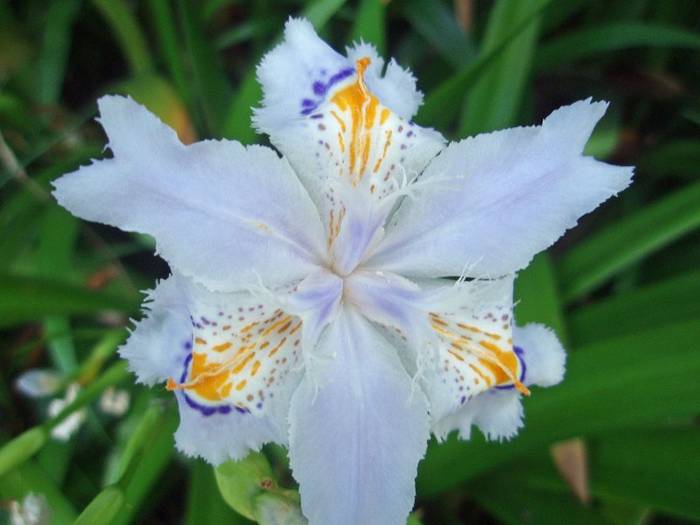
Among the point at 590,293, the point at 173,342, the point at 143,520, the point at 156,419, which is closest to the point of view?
the point at 173,342

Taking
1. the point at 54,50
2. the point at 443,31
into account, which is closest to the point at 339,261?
the point at 443,31

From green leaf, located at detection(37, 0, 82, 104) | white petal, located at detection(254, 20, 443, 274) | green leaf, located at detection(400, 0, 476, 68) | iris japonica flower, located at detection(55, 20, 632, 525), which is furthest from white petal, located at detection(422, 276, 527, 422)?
green leaf, located at detection(37, 0, 82, 104)

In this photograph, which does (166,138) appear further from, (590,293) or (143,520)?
(590,293)

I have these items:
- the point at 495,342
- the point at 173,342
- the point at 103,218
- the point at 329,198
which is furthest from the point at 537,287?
the point at 103,218

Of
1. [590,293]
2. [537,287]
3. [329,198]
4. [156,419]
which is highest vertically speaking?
[590,293]

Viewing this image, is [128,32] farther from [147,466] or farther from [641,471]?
[641,471]

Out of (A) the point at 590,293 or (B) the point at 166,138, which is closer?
(B) the point at 166,138

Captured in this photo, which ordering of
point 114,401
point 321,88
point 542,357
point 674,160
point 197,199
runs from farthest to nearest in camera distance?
point 674,160, point 114,401, point 542,357, point 321,88, point 197,199
